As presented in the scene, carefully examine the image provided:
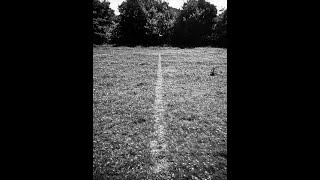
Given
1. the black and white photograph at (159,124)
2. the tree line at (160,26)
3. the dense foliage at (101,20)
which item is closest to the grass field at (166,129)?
the black and white photograph at (159,124)

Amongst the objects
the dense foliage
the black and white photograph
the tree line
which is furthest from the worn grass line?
the tree line

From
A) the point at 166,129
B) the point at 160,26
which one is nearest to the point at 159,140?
the point at 166,129

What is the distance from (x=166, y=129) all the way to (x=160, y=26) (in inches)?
1650

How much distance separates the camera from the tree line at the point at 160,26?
148ft

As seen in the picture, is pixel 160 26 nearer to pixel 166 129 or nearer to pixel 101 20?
pixel 101 20

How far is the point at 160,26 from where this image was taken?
1821 inches

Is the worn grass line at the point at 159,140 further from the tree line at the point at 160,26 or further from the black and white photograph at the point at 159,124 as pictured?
the tree line at the point at 160,26

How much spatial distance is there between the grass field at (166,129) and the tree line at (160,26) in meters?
33.1
